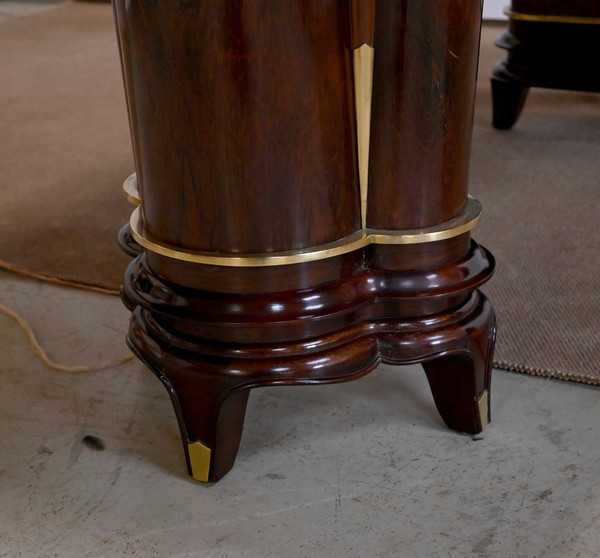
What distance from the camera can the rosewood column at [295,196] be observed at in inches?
34.9

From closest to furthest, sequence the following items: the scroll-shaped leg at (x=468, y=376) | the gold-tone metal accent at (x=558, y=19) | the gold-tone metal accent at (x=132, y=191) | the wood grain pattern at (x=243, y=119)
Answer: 1. the wood grain pattern at (x=243, y=119)
2. the scroll-shaped leg at (x=468, y=376)
3. the gold-tone metal accent at (x=132, y=191)
4. the gold-tone metal accent at (x=558, y=19)

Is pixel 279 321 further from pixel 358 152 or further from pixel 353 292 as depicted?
pixel 358 152

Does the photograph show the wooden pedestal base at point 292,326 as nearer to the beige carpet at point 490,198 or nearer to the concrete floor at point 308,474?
the concrete floor at point 308,474

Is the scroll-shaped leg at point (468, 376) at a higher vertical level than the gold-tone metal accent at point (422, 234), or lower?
lower

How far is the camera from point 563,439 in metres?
1.16

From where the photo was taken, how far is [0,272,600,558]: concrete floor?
38.8 inches

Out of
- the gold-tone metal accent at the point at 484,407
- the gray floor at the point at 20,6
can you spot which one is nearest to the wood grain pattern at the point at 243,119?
the gold-tone metal accent at the point at 484,407

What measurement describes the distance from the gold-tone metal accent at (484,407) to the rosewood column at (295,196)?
0.22ft

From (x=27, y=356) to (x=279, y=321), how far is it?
60 centimetres

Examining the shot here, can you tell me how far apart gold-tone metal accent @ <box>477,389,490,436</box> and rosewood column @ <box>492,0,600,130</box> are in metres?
1.40

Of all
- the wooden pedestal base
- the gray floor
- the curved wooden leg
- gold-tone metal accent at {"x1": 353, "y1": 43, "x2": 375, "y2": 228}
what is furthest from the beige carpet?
the gray floor

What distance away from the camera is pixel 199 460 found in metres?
1.07

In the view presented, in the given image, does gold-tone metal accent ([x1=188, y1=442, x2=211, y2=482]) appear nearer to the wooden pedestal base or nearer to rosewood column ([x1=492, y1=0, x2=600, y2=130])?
the wooden pedestal base

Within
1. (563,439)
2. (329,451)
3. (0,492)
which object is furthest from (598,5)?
(0,492)
